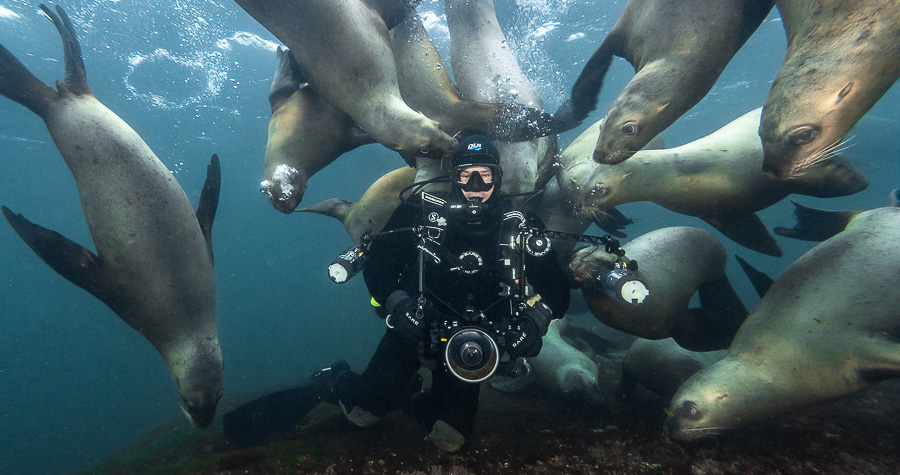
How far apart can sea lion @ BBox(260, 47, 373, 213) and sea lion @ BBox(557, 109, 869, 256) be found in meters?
2.84

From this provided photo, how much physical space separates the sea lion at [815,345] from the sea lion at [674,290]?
23.1 inches

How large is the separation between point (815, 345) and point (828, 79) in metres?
1.88

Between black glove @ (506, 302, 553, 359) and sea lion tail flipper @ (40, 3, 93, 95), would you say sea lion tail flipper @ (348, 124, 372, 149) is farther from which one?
sea lion tail flipper @ (40, 3, 93, 95)

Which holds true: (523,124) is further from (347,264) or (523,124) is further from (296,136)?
(296,136)

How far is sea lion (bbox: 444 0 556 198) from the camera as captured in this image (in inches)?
164

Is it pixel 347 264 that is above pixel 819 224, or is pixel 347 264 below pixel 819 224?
above

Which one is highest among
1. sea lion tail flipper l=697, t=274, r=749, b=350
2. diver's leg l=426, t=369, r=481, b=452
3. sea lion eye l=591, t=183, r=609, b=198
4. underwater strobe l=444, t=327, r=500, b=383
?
sea lion eye l=591, t=183, r=609, b=198

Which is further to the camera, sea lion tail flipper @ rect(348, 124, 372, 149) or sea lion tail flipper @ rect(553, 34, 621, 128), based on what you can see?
sea lion tail flipper @ rect(348, 124, 372, 149)

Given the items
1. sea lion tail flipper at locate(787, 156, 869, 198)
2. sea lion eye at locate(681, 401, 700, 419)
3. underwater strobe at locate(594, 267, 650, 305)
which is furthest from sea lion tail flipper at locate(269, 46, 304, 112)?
sea lion tail flipper at locate(787, 156, 869, 198)

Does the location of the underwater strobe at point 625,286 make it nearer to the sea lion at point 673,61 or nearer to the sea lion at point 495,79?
the sea lion at point 673,61

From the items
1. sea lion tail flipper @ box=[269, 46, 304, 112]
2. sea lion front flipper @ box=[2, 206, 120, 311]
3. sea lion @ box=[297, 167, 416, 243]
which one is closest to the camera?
sea lion front flipper @ box=[2, 206, 120, 311]

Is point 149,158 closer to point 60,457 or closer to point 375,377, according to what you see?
point 375,377

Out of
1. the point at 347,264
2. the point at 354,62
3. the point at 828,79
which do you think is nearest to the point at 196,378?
the point at 347,264

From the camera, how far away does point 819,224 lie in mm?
4023
